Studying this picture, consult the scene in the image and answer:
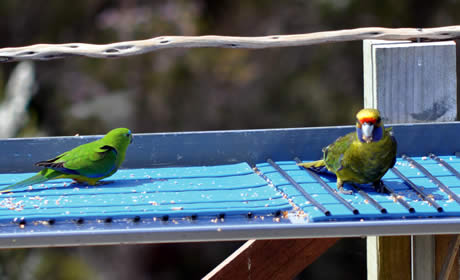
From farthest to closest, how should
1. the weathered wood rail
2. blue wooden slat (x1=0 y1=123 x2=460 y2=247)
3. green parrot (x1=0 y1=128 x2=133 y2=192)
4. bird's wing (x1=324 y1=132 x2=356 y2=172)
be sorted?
1. the weathered wood rail
2. green parrot (x1=0 y1=128 x2=133 y2=192)
3. bird's wing (x1=324 y1=132 x2=356 y2=172)
4. blue wooden slat (x1=0 y1=123 x2=460 y2=247)

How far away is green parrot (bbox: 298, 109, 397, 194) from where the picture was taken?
8.78ft

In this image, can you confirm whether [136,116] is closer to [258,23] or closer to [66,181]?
[258,23]

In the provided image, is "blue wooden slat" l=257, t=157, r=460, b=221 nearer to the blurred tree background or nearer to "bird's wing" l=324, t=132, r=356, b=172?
"bird's wing" l=324, t=132, r=356, b=172

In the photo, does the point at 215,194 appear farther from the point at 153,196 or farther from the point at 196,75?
the point at 196,75

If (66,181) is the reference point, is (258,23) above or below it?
above

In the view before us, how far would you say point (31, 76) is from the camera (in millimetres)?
7164

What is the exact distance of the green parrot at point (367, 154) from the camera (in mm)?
2676

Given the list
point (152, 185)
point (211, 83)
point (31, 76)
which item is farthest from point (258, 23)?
point (152, 185)

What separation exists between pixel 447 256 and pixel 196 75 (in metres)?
4.98

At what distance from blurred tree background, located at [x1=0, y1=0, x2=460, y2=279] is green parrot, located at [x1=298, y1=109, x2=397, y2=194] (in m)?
4.53

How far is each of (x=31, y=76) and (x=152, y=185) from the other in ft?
15.2

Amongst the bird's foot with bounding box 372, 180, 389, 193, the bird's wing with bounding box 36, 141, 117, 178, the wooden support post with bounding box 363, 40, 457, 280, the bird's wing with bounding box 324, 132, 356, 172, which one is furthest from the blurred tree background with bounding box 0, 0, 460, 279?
the bird's foot with bounding box 372, 180, 389, 193

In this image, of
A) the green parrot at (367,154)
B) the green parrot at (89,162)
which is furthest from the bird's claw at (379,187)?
the green parrot at (89,162)

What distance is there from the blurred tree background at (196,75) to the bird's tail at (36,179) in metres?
4.44
